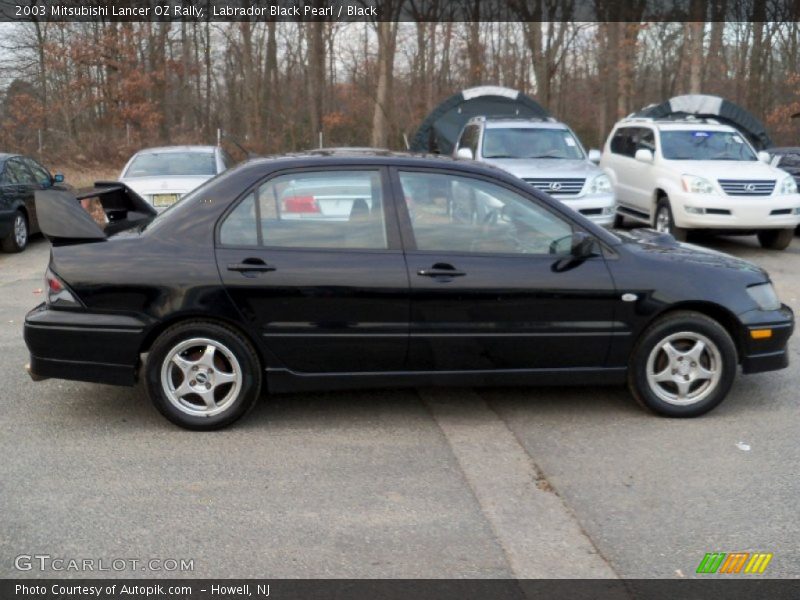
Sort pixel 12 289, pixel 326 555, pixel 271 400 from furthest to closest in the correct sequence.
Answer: pixel 12 289
pixel 271 400
pixel 326 555

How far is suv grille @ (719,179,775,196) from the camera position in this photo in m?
11.7

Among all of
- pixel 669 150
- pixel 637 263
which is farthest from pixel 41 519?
pixel 669 150

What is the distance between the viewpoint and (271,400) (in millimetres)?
5715

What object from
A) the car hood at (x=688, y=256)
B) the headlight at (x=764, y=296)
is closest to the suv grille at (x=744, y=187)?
the car hood at (x=688, y=256)

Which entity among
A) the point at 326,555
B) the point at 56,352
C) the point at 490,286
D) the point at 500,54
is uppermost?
the point at 500,54

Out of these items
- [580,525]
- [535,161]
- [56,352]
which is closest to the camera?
[580,525]

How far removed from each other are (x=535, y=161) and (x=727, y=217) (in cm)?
279

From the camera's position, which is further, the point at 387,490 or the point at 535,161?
the point at 535,161

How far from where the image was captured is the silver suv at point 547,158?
1179cm

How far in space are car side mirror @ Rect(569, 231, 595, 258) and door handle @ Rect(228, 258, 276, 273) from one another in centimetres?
178

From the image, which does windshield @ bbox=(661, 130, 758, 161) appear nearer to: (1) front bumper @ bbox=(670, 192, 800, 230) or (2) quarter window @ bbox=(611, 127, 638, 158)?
(2) quarter window @ bbox=(611, 127, 638, 158)

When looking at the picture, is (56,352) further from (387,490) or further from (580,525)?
(580,525)

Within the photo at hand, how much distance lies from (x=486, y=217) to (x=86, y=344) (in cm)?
248

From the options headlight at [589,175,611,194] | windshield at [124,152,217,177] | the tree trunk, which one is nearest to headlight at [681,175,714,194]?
headlight at [589,175,611,194]
